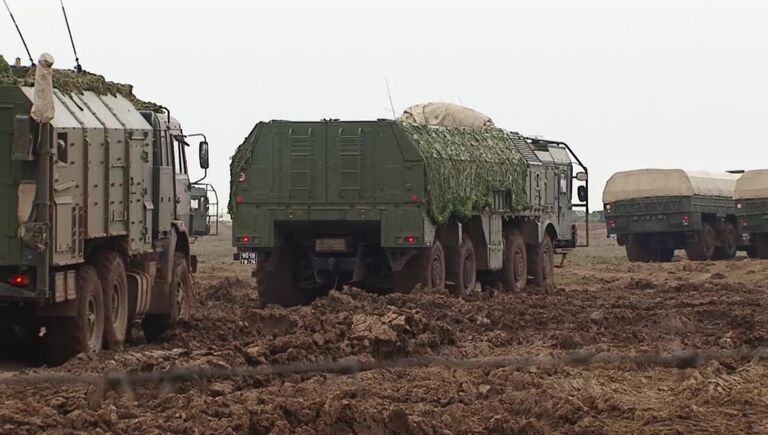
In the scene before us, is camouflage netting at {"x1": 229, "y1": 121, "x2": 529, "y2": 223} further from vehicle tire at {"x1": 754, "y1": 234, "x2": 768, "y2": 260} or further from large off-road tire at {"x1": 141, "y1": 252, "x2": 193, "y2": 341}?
vehicle tire at {"x1": 754, "y1": 234, "x2": 768, "y2": 260}

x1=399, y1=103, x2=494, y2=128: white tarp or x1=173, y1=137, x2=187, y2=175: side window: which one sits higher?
x1=399, y1=103, x2=494, y2=128: white tarp

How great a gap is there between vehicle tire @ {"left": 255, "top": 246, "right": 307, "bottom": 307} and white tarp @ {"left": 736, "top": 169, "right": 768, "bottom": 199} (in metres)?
23.3

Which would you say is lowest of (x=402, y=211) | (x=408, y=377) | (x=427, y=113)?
(x=408, y=377)

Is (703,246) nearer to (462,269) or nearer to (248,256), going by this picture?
(462,269)

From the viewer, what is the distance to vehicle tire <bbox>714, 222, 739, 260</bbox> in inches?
1796

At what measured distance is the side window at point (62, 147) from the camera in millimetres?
14211

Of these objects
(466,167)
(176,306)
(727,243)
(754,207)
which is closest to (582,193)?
(466,167)

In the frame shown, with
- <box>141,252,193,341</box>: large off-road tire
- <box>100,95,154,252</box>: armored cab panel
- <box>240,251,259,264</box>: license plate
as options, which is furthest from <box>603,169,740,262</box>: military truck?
<box>100,95,154,252</box>: armored cab panel

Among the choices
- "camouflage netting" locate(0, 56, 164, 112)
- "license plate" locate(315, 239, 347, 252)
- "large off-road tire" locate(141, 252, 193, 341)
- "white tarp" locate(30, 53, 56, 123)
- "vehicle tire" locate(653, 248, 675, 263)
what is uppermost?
"camouflage netting" locate(0, 56, 164, 112)

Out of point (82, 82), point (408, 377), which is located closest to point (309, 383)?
point (408, 377)

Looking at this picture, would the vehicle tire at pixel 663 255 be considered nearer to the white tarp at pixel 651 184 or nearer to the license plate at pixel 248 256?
Result: the white tarp at pixel 651 184

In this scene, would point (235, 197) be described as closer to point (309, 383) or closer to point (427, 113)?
point (427, 113)

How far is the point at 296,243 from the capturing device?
2441cm

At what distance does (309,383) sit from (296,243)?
11.9m
